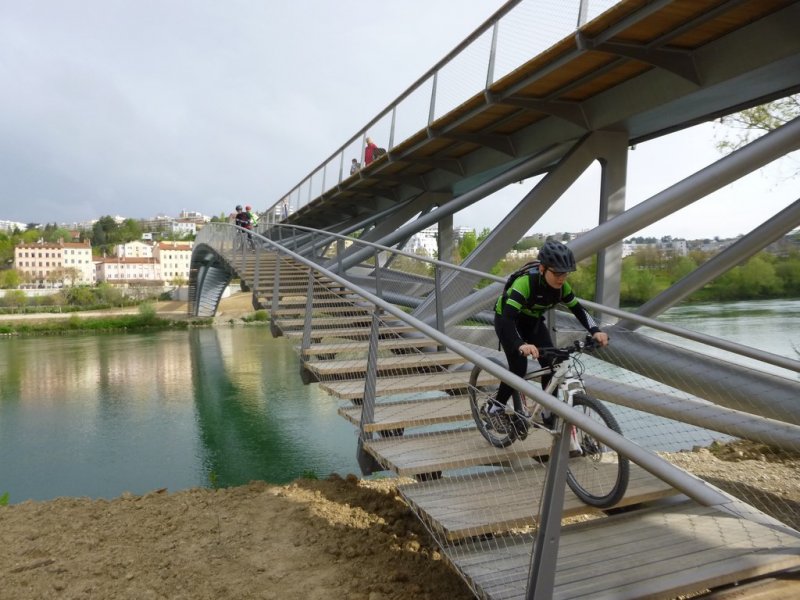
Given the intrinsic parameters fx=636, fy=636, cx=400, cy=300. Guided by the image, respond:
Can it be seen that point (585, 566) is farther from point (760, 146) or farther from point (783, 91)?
point (783, 91)

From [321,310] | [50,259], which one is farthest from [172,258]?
[321,310]

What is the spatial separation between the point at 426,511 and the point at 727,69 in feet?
17.2

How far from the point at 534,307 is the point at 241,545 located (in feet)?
9.76

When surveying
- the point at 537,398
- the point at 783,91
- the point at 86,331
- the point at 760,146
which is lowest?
the point at 86,331

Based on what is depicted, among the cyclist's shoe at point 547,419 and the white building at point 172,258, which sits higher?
the white building at point 172,258

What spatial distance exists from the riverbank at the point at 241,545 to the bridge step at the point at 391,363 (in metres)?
1.24

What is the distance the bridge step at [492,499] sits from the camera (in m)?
3.43

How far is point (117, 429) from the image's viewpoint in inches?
607

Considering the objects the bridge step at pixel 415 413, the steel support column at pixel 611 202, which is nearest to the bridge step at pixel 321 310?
the steel support column at pixel 611 202

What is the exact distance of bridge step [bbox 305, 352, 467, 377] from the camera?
6.49m

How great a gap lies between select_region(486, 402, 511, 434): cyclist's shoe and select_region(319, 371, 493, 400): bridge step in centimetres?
105

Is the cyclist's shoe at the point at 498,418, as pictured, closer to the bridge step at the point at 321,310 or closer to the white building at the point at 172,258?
the bridge step at the point at 321,310

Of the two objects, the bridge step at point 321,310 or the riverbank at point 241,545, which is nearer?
the riverbank at point 241,545

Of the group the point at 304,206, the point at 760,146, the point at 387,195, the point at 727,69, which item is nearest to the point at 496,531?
the point at 760,146
